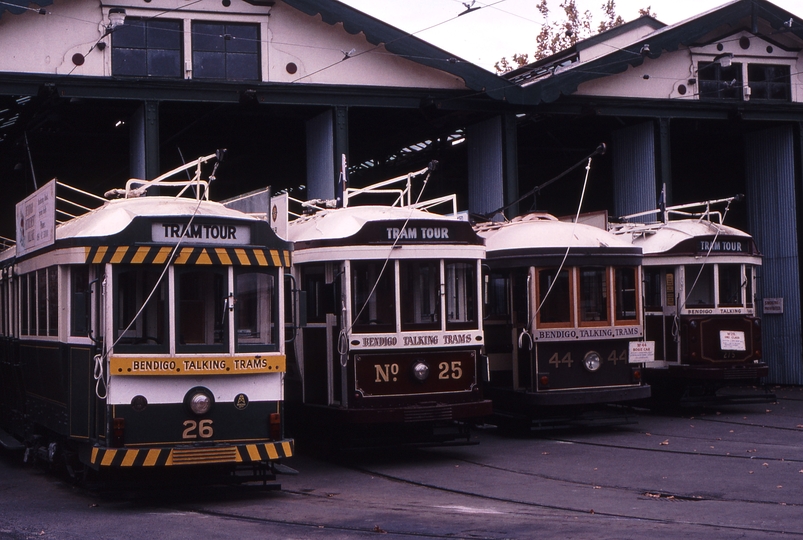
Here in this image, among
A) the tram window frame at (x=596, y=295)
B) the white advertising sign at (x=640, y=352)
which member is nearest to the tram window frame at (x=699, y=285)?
the white advertising sign at (x=640, y=352)

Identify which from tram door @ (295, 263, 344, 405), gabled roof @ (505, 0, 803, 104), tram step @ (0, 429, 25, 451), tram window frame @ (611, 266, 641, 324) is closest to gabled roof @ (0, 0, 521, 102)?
gabled roof @ (505, 0, 803, 104)

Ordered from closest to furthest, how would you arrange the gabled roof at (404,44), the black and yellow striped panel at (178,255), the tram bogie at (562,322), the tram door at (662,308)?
the black and yellow striped panel at (178,255)
the tram bogie at (562,322)
the tram door at (662,308)
the gabled roof at (404,44)

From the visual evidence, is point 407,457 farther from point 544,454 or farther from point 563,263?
point 563,263

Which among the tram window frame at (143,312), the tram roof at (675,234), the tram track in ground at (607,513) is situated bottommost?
the tram track in ground at (607,513)

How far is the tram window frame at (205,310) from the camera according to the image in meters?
10.8

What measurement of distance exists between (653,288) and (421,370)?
748 cm

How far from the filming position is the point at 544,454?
14.7 m

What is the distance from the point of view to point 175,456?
34.3ft

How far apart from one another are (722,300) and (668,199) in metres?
6.46

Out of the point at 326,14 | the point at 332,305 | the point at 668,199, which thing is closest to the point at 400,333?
the point at 332,305

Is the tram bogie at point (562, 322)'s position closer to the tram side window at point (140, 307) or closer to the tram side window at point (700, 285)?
the tram side window at point (700, 285)

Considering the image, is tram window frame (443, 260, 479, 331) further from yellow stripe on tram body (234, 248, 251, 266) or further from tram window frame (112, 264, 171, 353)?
tram window frame (112, 264, 171, 353)

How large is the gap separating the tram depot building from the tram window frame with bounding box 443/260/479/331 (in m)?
7.71

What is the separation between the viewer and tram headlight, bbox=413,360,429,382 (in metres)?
13.8
